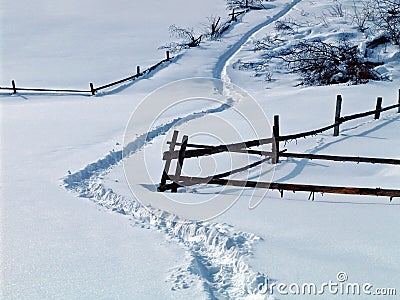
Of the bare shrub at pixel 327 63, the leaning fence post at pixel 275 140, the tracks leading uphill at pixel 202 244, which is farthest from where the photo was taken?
the bare shrub at pixel 327 63

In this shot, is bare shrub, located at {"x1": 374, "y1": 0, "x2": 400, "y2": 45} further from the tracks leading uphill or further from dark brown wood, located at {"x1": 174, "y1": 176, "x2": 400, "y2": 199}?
the tracks leading uphill

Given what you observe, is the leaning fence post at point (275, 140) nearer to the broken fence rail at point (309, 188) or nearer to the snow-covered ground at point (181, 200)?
the snow-covered ground at point (181, 200)

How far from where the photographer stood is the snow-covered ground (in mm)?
3920

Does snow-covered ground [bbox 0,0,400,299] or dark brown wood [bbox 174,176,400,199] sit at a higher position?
dark brown wood [bbox 174,176,400,199]

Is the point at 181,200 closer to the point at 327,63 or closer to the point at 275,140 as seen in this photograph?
the point at 275,140

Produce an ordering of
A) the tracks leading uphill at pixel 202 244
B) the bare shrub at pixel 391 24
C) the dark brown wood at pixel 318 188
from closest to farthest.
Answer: the tracks leading uphill at pixel 202 244, the dark brown wood at pixel 318 188, the bare shrub at pixel 391 24

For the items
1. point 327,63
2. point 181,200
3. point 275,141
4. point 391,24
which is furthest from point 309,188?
point 391,24

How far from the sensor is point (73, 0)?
156 ft

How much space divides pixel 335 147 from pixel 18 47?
89.1 ft

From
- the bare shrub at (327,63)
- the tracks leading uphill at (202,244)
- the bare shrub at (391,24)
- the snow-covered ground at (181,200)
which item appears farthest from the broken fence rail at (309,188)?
the bare shrub at (391,24)

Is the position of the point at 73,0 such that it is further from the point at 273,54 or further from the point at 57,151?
the point at 57,151

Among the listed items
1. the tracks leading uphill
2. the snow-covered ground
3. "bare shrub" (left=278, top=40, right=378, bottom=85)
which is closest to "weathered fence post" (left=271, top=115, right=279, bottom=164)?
the snow-covered ground

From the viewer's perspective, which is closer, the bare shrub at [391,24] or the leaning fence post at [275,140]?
the leaning fence post at [275,140]

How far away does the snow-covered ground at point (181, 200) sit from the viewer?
12.9ft
